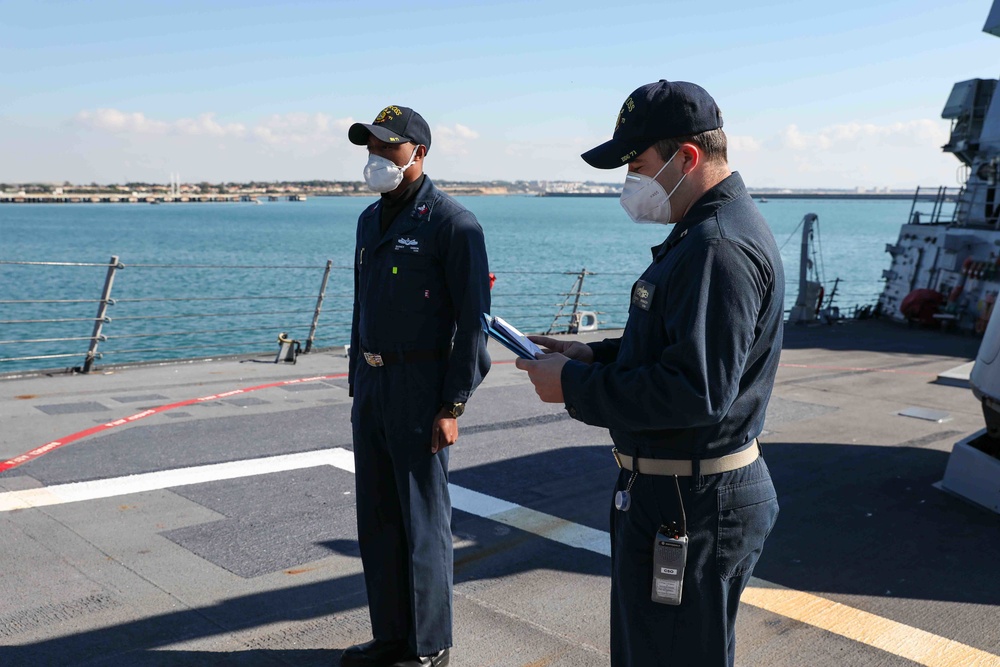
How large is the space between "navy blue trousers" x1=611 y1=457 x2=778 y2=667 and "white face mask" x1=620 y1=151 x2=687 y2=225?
73cm

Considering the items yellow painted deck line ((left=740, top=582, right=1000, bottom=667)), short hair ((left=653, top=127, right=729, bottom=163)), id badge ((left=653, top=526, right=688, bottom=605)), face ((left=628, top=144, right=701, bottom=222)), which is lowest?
yellow painted deck line ((left=740, top=582, right=1000, bottom=667))

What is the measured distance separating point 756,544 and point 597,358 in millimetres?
771

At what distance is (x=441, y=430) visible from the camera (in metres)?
3.66

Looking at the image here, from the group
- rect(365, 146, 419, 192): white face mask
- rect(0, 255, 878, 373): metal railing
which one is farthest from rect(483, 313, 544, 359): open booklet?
Answer: rect(0, 255, 878, 373): metal railing

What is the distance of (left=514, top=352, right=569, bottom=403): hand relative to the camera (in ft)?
7.89

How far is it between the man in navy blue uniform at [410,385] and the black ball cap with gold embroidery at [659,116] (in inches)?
52.2

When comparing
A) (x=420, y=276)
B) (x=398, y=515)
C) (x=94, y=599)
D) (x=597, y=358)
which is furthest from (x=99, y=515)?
(x=597, y=358)

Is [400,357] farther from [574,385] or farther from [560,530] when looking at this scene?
[560,530]

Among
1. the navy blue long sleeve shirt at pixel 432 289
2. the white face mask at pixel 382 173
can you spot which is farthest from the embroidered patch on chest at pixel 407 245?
the white face mask at pixel 382 173

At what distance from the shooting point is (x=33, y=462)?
252 inches

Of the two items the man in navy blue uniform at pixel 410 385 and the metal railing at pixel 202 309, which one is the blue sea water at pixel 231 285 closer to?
the metal railing at pixel 202 309

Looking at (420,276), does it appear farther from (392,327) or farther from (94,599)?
(94,599)

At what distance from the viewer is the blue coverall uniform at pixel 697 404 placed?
219 centimetres

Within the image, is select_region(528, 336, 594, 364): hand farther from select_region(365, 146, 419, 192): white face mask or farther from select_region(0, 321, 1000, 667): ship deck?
select_region(0, 321, 1000, 667): ship deck
